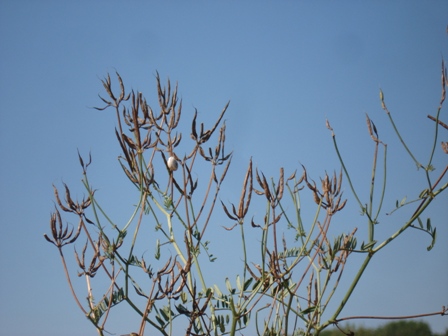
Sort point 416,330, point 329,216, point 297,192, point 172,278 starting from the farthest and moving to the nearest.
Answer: point 416,330, point 297,192, point 329,216, point 172,278

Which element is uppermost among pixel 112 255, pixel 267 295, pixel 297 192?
pixel 297 192

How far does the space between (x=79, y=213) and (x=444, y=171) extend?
3.36 feet

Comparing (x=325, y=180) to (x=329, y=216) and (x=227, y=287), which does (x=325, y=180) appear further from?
(x=227, y=287)

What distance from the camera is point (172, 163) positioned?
4.94 ft

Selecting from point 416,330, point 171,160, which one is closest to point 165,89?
point 171,160

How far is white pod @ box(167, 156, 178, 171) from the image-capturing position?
150cm

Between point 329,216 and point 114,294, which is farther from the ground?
point 329,216

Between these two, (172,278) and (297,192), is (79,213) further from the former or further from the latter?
(297,192)

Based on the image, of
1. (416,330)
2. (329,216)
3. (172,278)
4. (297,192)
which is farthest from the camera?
(416,330)

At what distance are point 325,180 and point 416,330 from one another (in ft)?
12.8

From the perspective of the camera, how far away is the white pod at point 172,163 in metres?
Answer: 1.50

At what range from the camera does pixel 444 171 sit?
5.12 ft

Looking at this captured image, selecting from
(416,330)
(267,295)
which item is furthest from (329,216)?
(416,330)

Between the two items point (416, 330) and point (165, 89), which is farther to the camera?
point (416, 330)
